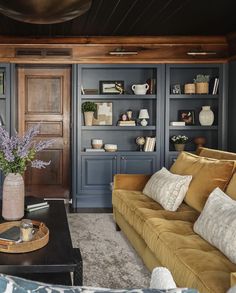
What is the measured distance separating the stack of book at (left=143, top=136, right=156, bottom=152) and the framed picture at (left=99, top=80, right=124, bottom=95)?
2.68 ft

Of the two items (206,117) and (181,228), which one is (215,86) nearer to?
(206,117)

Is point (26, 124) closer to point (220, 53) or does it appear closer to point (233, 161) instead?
point (220, 53)

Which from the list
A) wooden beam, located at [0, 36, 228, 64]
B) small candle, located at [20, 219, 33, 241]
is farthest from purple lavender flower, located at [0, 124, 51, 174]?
wooden beam, located at [0, 36, 228, 64]

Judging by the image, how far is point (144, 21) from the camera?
14.5 ft

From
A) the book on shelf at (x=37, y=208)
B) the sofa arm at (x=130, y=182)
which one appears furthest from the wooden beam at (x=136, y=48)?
the book on shelf at (x=37, y=208)

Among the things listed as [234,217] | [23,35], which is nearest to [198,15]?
[23,35]

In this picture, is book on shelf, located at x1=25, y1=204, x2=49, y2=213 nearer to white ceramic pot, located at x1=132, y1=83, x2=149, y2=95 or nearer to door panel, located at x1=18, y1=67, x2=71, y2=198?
door panel, located at x1=18, y1=67, x2=71, y2=198

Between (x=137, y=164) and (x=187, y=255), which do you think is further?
(x=137, y=164)

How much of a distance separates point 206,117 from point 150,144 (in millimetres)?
920

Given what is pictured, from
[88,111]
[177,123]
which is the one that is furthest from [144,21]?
[177,123]

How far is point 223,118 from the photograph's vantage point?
16.9 feet

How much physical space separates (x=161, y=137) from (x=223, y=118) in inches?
36.7

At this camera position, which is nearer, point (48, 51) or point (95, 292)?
point (95, 292)

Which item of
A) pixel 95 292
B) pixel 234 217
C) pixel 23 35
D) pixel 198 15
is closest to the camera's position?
pixel 95 292
